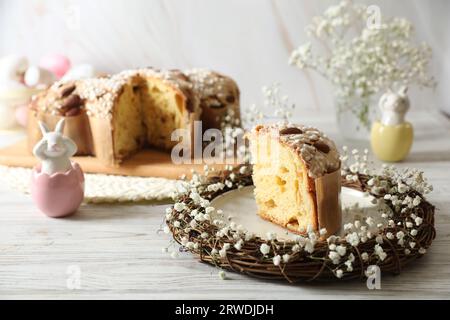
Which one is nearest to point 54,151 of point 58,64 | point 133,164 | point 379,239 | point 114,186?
point 114,186

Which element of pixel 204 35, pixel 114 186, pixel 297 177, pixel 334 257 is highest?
pixel 204 35

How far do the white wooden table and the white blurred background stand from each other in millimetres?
1350

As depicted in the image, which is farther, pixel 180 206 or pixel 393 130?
pixel 393 130

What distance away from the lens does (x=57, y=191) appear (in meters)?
2.02

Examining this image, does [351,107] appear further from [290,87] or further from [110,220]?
[110,220]

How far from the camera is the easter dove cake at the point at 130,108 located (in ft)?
8.20

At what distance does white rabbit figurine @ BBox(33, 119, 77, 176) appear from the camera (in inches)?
78.3

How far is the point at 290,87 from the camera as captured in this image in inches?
136

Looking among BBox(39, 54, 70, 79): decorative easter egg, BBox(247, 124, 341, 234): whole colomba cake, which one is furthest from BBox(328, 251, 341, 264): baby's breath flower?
BBox(39, 54, 70, 79): decorative easter egg

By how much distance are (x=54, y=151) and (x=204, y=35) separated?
1.56 metres

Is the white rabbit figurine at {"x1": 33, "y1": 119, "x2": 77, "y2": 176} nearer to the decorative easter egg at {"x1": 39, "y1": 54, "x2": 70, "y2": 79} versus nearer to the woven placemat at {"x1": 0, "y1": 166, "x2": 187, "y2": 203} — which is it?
the woven placemat at {"x1": 0, "y1": 166, "x2": 187, "y2": 203}

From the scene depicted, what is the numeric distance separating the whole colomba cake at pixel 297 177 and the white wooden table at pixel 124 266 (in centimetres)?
22

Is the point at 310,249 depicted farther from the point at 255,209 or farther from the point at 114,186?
the point at 114,186

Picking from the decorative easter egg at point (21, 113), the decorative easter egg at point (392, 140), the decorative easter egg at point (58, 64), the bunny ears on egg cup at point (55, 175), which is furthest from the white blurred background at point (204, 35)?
the bunny ears on egg cup at point (55, 175)
